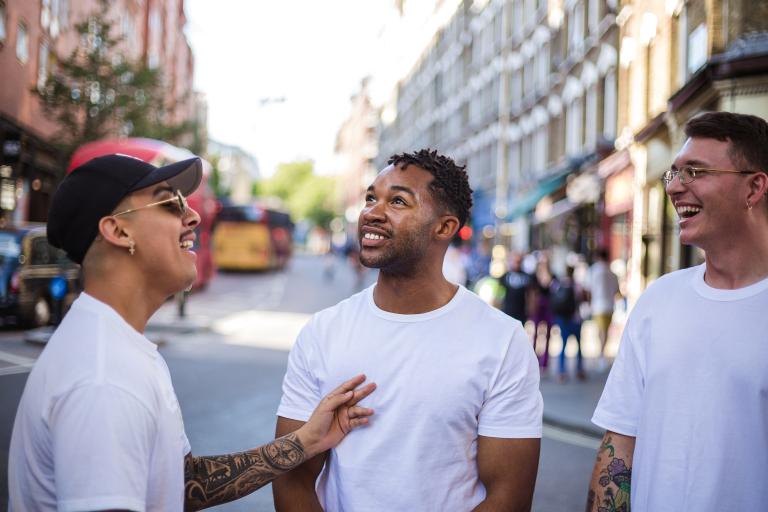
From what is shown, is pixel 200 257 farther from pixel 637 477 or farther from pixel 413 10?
pixel 413 10

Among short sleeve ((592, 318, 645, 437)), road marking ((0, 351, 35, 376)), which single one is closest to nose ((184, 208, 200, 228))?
short sleeve ((592, 318, 645, 437))

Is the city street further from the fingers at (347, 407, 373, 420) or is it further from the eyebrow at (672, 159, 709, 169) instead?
the eyebrow at (672, 159, 709, 169)

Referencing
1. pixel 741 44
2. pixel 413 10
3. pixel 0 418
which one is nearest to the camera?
pixel 0 418

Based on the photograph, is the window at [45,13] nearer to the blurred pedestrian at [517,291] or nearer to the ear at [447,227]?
the blurred pedestrian at [517,291]

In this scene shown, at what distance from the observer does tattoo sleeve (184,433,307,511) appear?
2.38 m

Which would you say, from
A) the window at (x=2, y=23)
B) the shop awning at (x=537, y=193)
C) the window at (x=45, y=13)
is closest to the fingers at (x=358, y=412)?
the window at (x=2, y=23)

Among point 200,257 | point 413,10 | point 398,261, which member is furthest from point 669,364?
point 413,10

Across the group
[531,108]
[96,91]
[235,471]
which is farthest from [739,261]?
[531,108]

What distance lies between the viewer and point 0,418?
7.97 m

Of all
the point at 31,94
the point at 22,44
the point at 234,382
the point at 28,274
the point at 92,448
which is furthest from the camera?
the point at 31,94

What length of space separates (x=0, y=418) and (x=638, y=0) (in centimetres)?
1735

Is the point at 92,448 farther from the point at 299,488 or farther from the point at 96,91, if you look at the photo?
the point at 96,91

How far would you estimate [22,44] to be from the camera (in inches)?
909

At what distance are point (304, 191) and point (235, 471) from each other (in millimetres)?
128378
